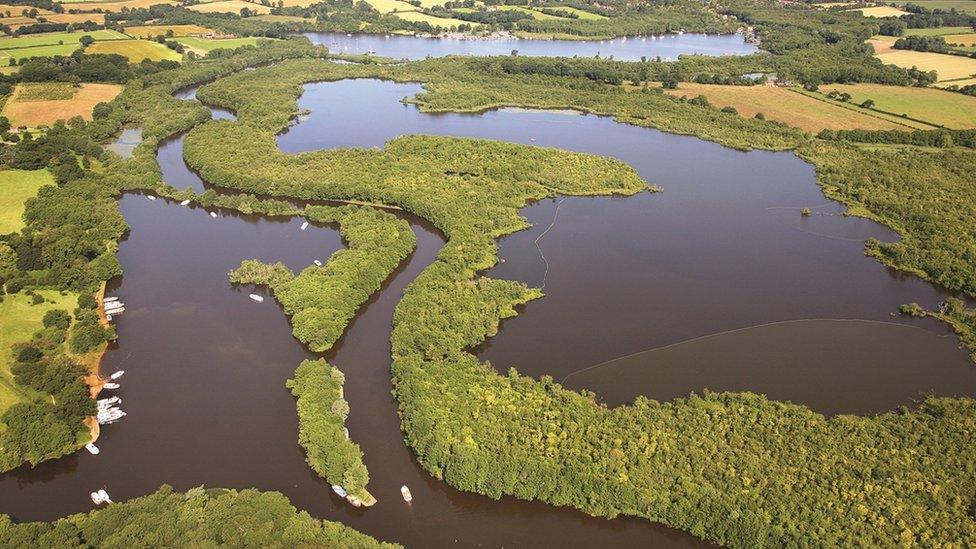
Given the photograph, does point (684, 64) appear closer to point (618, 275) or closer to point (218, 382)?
point (618, 275)

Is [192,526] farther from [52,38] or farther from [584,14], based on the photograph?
[584,14]

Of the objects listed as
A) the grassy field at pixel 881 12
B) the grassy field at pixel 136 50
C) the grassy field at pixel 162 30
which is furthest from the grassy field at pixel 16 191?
the grassy field at pixel 881 12

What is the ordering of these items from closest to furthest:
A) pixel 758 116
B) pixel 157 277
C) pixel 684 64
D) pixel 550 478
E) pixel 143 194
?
1. pixel 550 478
2. pixel 157 277
3. pixel 143 194
4. pixel 758 116
5. pixel 684 64

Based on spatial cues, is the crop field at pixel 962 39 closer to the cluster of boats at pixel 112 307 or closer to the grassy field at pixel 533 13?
Answer: the grassy field at pixel 533 13

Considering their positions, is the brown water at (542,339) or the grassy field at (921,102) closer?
the brown water at (542,339)

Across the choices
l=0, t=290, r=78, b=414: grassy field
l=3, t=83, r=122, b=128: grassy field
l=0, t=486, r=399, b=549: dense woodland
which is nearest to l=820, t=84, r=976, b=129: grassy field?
l=0, t=486, r=399, b=549: dense woodland

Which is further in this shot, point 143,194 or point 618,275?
point 143,194

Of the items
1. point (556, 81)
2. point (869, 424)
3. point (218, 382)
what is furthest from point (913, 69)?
point (218, 382)
